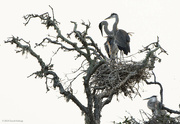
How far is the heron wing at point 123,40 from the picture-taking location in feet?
34.4

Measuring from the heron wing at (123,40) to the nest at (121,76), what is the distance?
242 cm

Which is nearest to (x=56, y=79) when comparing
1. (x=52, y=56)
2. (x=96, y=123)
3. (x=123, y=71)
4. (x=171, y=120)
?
(x=52, y=56)

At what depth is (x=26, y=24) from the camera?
23.9 ft

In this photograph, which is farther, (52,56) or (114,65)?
(114,65)

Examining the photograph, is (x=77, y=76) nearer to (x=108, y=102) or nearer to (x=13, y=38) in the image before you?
(x=108, y=102)

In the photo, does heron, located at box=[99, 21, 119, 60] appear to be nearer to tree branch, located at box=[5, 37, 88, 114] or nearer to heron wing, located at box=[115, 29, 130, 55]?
heron wing, located at box=[115, 29, 130, 55]

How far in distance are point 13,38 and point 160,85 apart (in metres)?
2.76

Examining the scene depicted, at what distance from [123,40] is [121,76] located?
2.75 meters

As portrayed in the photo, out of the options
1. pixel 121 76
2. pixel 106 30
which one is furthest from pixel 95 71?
pixel 106 30

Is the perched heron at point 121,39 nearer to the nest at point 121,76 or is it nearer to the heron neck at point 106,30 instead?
the heron neck at point 106,30

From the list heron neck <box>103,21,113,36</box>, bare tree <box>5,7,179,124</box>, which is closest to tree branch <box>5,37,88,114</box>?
bare tree <box>5,7,179,124</box>

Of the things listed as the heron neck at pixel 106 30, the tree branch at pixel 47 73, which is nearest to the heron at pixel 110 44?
the heron neck at pixel 106 30

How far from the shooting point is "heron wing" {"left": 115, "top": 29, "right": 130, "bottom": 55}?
34.4 feet

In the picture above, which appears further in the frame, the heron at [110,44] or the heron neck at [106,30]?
the heron neck at [106,30]
